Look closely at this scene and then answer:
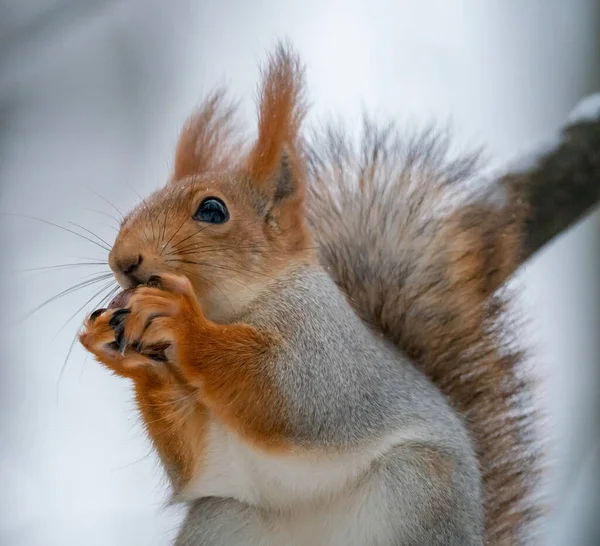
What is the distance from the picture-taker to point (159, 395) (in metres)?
1.03

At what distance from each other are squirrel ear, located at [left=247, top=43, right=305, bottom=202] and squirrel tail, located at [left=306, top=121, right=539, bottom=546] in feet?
0.95

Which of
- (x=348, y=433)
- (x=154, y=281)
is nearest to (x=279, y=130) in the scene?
(x=154, y=281)

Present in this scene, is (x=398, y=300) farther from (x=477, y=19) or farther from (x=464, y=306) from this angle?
(x=477, y=19)

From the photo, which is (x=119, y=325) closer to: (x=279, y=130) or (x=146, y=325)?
(x=146, y=325)

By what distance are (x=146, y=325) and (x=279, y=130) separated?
1.04 feet

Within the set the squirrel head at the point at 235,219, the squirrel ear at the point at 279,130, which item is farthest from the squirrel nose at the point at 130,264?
the squirrel ear at the point at 279,130

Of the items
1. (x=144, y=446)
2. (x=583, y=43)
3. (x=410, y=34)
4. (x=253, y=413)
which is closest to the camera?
(x=253, y=413)

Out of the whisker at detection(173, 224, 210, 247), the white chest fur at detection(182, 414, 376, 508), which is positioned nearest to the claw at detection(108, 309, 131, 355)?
the whisker at detection(173, 224, 210, 247)

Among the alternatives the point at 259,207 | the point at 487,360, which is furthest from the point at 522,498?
the point at 259,207

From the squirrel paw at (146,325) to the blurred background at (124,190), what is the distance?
0.29 ft

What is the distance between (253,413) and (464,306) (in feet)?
1.68

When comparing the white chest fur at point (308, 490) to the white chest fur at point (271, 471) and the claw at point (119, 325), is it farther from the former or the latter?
the claw at point (119, 325)

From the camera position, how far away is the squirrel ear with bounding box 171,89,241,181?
1.16m

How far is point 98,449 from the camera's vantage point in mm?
1363
